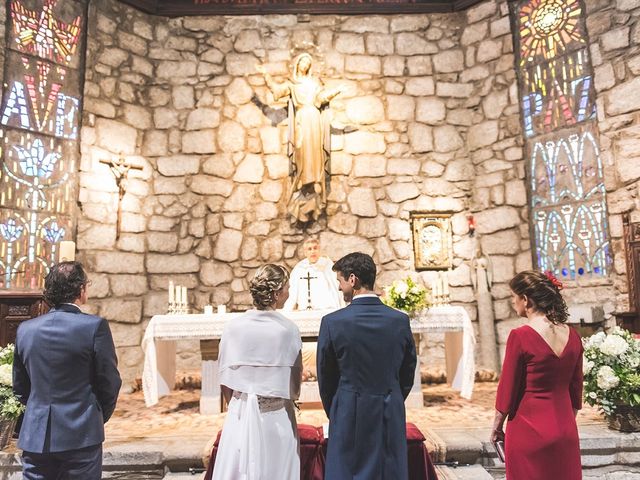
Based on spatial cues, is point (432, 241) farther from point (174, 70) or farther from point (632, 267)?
point (174, 70)

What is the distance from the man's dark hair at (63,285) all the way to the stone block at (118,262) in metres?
4.77

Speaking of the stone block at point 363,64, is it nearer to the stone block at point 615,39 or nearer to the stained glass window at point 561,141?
the stained glass window at point 561,141

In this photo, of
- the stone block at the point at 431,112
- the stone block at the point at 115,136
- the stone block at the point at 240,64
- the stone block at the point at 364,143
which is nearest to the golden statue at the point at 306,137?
the stone block at the point at 364,143

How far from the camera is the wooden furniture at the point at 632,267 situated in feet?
17.6

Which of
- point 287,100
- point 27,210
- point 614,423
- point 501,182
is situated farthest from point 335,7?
point 614,423

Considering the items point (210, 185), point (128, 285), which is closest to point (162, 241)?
point (128, 285)

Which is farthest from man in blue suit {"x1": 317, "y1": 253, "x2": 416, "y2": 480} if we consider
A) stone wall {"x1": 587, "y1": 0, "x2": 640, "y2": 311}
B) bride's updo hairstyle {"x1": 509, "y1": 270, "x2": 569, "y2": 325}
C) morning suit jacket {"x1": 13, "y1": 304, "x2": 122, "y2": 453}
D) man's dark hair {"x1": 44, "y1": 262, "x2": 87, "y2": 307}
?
stone wall {"x1": 587, "y1": 0, "x2": 640, "y2": 311}

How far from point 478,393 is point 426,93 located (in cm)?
452

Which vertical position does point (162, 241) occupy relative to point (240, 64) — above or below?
below

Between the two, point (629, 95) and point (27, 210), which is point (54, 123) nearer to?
point (27, 210)

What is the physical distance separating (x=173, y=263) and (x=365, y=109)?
372 cm

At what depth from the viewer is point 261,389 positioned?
2328 millimetres

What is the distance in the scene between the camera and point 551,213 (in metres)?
6.95

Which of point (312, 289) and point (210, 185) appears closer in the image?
point (312, 289)
